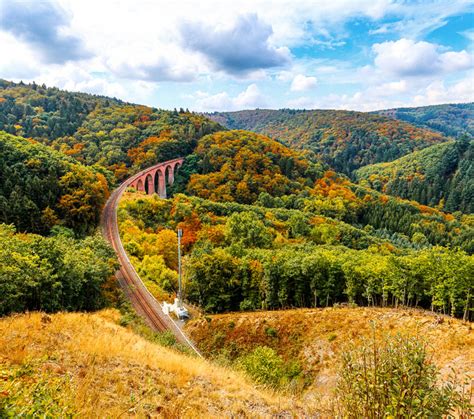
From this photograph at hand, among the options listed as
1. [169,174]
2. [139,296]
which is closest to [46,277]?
[139,296]

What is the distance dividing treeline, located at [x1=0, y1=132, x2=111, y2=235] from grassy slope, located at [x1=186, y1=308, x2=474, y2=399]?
105 feet

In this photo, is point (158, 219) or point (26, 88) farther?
point (26, 88)

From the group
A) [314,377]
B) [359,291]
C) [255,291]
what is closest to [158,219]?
[255,291]

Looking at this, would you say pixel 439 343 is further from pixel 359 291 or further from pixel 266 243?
pixel 266 243

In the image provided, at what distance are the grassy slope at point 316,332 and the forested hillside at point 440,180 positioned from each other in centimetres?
15568

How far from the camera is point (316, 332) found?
30.0 m

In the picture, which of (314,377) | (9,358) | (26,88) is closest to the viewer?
(9,358)

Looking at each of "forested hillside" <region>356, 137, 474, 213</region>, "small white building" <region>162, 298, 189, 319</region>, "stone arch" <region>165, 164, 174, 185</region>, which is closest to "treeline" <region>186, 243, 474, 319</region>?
"small white building" <region>162, 298, 189, 319</region>

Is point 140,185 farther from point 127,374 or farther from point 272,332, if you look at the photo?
point 127,374

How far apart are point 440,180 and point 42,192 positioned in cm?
18475

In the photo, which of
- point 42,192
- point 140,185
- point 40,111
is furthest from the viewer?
point 40,111

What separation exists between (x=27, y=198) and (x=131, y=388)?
168ft

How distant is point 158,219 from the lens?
6538cm

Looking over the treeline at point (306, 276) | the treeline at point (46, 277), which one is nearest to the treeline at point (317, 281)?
the treeline at point (306, 276)
